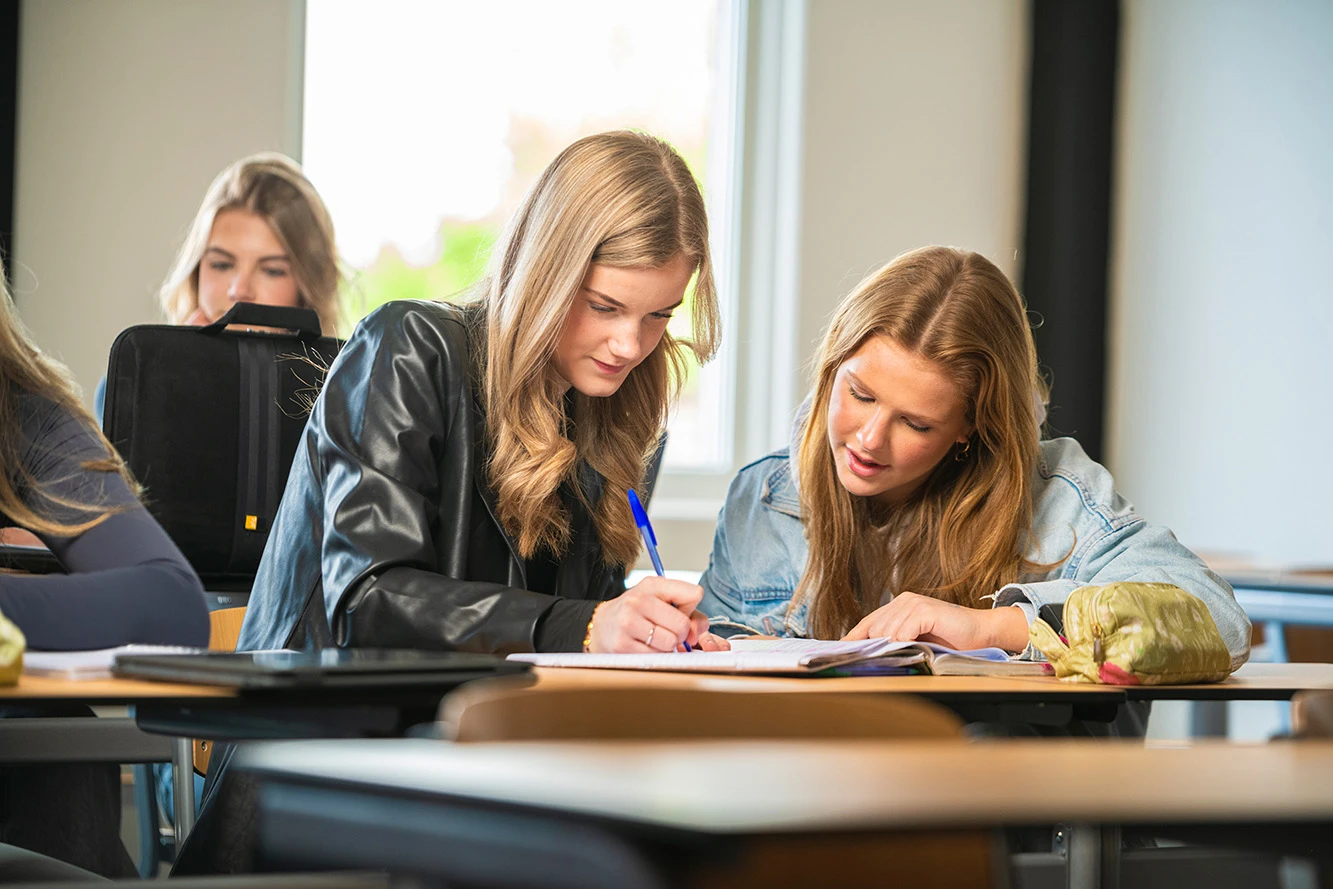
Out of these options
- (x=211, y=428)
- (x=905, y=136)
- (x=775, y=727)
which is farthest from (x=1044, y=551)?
(x=905, y=136)

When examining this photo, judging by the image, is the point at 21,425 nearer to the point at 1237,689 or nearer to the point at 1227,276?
the point at 1237,689

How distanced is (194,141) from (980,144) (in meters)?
2.23

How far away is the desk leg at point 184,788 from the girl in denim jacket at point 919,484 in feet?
2.81

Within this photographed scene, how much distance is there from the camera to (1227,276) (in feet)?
13.9

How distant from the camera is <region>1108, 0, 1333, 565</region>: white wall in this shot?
4.04m

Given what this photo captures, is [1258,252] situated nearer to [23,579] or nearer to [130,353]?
[130,353]

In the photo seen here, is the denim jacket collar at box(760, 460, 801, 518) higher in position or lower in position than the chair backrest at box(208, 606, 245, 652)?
higher

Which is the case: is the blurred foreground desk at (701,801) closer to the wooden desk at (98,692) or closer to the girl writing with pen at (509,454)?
the wooden desk at (98,692)

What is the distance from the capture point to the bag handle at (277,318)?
2.45 meters

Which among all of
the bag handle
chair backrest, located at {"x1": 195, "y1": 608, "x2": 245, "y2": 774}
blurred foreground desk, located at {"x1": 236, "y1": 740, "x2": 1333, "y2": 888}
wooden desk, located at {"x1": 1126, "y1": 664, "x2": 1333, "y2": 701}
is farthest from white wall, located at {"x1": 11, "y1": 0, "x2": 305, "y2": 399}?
blurred foreground desk, located at {"x1": 236, "y1": 740, "x2": 1333, "y2": 888}

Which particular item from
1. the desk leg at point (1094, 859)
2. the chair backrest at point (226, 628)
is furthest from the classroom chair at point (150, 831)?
the desk leg at point (1094, 859)

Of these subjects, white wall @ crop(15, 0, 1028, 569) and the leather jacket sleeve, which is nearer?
the leather jacket sleeve

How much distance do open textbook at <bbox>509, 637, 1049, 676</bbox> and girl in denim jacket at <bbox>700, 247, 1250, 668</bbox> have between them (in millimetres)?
342

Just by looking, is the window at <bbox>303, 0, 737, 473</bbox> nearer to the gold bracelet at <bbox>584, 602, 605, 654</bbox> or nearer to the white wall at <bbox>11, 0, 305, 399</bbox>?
the white wall at <bbox>11, 0, 305, 399</bbox>
